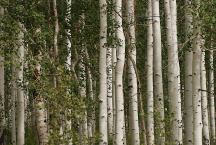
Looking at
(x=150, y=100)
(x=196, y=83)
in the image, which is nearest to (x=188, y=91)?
(x=196, y=83)

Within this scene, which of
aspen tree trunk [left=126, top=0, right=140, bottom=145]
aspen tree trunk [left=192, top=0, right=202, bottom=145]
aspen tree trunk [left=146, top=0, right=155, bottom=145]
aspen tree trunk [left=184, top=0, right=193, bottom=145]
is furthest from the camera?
aspen tree trunk [left=146, top=0, right=155, bottom=145]

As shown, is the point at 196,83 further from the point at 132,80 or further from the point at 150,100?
the point at 150,100

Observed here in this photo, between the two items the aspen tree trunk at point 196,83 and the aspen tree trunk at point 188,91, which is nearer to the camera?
the aspen tree trunk at point 196,83

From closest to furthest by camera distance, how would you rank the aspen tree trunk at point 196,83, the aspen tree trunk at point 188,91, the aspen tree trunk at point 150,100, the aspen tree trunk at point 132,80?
the aspen tree trunk at point 196,83 < the aspen tree trunk at point 188,91 < the aspen tree trunk at point 132,80 < the aspen tree trunk at point 150,100

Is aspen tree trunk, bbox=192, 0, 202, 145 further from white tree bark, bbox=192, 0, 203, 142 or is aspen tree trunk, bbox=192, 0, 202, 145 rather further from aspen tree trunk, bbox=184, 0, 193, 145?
aspen tree trunk, bbox=184, 0, 193, 145

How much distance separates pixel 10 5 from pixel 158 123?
4.57 meters

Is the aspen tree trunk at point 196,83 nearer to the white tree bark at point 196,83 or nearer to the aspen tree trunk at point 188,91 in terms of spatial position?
the white tree bark at point 196,83

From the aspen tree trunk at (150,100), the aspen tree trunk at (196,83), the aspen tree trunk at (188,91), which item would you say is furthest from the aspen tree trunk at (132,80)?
the aspen tree trunk at (196,83)

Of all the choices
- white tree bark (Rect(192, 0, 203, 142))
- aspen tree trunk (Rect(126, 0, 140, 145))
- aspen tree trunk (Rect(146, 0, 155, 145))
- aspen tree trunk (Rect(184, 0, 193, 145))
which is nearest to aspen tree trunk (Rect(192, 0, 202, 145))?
white tree bark (Rect(192, 0, 203, 142))

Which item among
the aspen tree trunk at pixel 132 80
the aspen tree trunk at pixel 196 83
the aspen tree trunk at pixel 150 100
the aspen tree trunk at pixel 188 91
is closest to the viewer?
the aspen tree trunk at pixel 196 83

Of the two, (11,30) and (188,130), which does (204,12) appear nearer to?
(188,130)

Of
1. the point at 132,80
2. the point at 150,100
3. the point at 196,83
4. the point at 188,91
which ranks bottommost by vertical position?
the point at 150,100

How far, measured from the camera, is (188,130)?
36.6 feet

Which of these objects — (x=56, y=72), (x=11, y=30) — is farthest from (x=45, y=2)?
(x=56, y=72)
